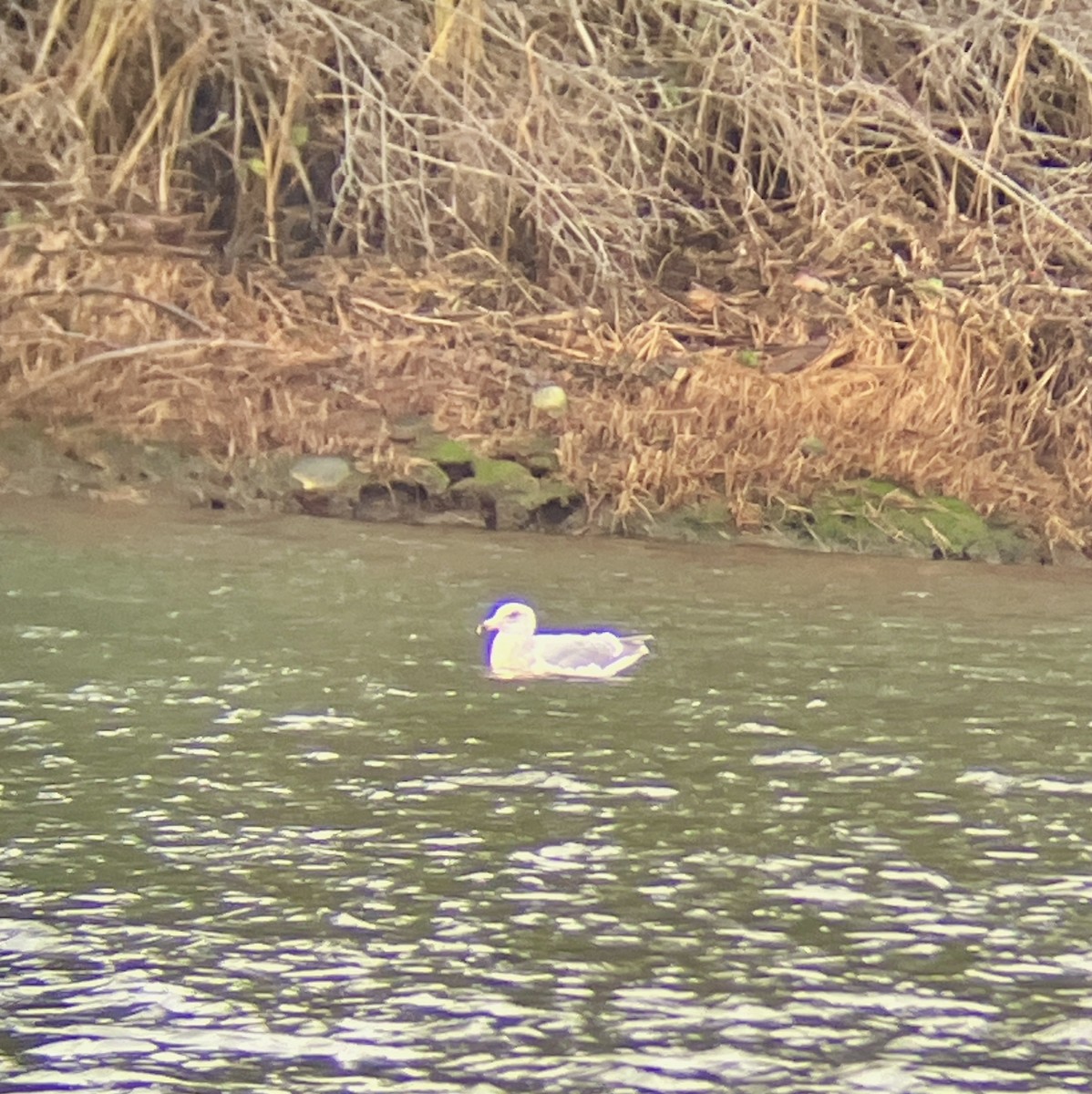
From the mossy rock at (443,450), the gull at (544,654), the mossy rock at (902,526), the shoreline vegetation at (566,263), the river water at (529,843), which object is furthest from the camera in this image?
the mossy rock at (443,450)

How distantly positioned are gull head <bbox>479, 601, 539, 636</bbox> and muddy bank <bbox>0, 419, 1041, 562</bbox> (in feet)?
10.6

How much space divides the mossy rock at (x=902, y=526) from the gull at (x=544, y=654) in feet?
11.6

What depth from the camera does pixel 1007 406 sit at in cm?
1163

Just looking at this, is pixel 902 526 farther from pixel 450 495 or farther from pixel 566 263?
pixel 566 263

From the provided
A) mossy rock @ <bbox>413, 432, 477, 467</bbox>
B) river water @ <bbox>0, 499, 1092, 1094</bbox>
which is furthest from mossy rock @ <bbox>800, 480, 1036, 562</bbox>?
mossy rock @ <bbox>413, 432, 477, 467</bbox>

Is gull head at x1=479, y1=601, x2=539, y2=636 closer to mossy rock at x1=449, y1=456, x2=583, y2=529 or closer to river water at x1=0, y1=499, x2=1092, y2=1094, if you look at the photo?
river water at x1=0, y1=499, x2=1092, y2=1094

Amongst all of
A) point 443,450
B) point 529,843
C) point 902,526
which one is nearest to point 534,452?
point 443,450

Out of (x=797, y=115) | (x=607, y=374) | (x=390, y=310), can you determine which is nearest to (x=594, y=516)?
(x=607, y=374)

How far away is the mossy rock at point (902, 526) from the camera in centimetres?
1084

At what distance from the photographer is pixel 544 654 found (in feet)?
24.7

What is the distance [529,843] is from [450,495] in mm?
5560

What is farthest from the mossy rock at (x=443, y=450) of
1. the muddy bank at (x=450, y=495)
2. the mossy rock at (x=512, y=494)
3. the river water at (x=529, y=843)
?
the river water at (x=529, y=843)

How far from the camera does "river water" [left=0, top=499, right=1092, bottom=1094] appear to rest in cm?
445

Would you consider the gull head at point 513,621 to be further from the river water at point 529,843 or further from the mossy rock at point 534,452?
the mossy rock at point 534,452
